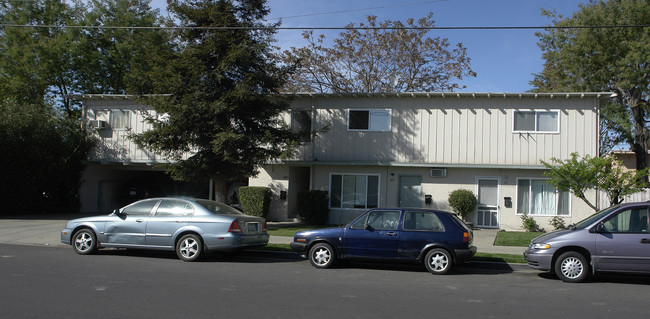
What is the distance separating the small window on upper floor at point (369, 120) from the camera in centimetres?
1869

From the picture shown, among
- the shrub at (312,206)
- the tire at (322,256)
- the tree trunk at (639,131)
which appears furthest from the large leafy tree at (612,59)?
the tire at (322,256)

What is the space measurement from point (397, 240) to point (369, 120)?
31.6 feet

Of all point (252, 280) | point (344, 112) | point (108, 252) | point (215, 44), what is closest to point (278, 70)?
point (215, 44)

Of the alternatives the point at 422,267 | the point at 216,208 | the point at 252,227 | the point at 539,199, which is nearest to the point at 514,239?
the point at 539,199

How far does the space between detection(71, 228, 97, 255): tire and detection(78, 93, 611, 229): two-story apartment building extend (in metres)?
6.41

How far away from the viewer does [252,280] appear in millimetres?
8539

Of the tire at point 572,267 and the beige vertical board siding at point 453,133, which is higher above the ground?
the beige vertical board siding at point 453,133

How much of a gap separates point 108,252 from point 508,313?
31.3ft

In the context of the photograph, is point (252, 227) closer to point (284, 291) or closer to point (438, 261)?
point (284, 291)

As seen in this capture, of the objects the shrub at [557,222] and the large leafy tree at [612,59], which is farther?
the large leafy tree at [612,59]

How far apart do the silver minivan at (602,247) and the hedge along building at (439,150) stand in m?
8.05

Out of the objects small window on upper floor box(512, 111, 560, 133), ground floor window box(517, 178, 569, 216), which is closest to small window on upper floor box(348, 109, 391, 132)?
small window on upper floor box(512, 111, 560, 133)

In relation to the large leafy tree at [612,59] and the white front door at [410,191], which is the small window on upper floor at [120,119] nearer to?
the white front door at [410,191]

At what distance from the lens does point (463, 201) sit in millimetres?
17297
